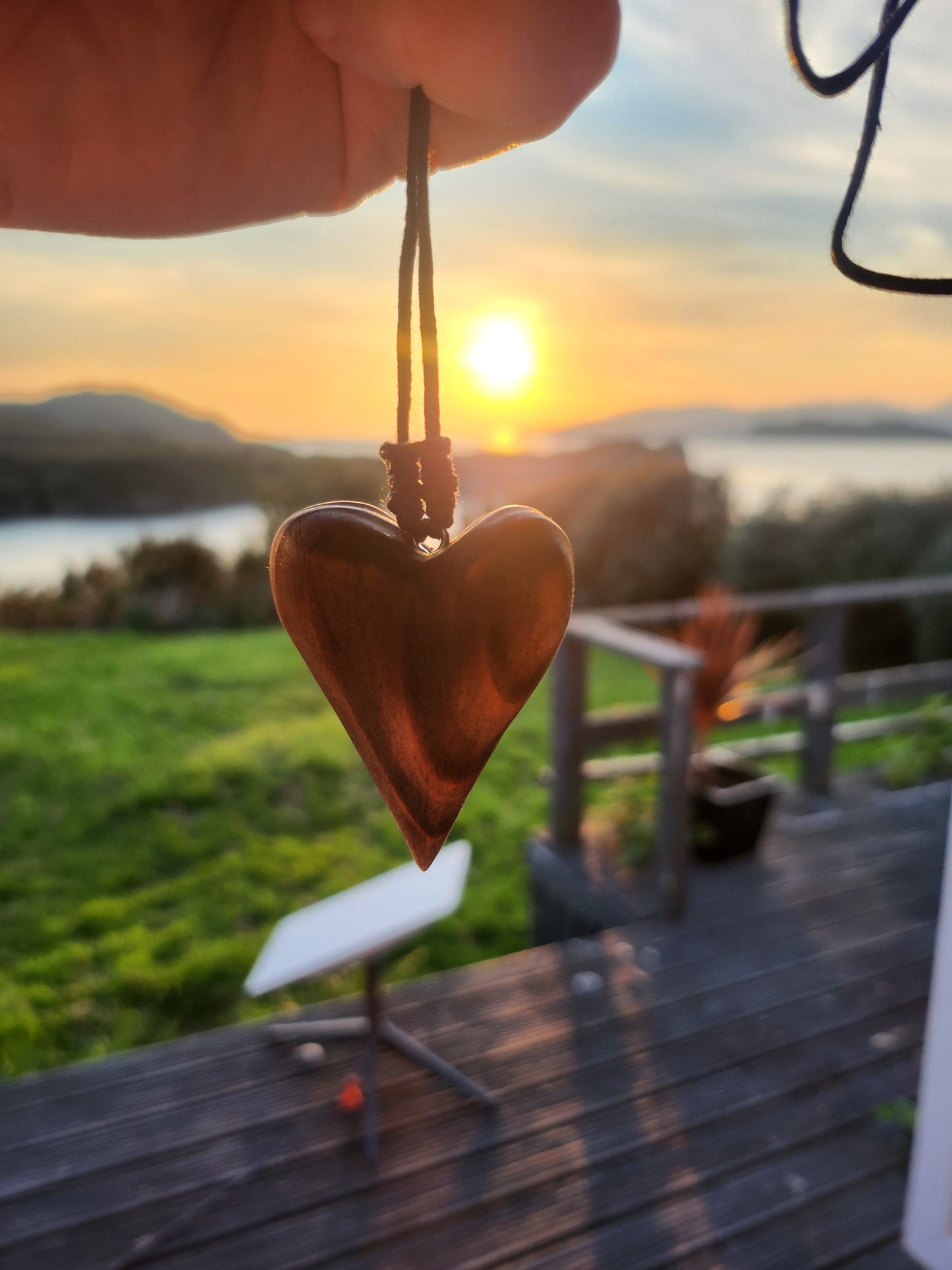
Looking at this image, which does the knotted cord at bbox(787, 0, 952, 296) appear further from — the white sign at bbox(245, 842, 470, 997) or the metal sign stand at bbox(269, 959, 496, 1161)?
the metal sign stand at bbox(269, 959, 496, 1161)

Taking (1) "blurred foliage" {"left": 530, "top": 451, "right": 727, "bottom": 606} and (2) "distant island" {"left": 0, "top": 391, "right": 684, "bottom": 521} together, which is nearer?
(2) "distant island" {"left": 0, "top": 391, "right": 684, "bottom": 521}

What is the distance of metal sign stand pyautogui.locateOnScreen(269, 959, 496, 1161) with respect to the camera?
1.99m

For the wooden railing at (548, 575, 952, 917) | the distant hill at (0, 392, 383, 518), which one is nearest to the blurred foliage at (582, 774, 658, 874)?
the wooden railing at (548, 575, 952, 917)

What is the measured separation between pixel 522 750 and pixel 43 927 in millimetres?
3511

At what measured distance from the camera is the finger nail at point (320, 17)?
0.39 metres

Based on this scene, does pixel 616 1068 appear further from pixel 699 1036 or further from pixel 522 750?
pixel 522 750

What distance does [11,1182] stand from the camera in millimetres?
1871

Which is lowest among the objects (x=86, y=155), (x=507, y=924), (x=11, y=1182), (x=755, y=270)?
(x=507, y=924)

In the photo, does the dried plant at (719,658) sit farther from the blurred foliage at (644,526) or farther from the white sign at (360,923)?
the blurred foliage at (644,526)

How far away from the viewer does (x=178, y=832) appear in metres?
5.06

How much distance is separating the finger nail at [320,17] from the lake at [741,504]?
6.52m

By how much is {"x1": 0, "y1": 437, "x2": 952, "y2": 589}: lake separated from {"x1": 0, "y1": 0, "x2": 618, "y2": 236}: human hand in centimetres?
646

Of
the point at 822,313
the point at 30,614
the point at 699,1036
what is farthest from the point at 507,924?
the point at 30,614

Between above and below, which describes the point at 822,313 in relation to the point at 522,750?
above
